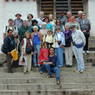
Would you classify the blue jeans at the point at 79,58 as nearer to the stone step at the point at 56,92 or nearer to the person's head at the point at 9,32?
the stone step at the point at 56,92

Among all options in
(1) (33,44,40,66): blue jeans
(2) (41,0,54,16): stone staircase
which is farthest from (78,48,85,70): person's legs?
(2) (41,0,54,16): stone staircase

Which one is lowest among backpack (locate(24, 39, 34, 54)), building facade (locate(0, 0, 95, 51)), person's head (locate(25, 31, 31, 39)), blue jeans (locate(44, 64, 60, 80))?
blue jeans (locate(44, 64, 60, 80))

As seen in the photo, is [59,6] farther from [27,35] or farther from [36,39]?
[27,35]

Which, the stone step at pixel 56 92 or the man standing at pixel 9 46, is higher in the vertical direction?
the man standing at pixel 9 46

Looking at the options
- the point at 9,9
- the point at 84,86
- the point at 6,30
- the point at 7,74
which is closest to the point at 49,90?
the point at 84,86

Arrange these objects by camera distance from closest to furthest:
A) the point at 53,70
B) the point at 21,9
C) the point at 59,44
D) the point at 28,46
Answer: the point at 53,70 < the point at 28,46 < the point at 59,44 < the point at 21,9

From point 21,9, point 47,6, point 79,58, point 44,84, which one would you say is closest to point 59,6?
point 47,6

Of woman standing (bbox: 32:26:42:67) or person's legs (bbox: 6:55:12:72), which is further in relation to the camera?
woman standing (bbox: 32:26:42:67)

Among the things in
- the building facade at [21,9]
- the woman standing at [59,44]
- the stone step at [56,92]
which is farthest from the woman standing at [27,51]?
the building facade at [21,9]

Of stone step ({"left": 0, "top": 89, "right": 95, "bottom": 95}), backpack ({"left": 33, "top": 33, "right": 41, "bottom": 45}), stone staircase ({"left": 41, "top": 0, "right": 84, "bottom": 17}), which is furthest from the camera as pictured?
stone staircase ({"left": 41, "top": 0, "right": 84, "bottom": 17})

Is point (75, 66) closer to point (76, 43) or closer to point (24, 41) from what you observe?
point (76, 43)

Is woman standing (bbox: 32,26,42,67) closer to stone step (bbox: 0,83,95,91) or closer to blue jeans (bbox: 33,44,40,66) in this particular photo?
blue jeans (bbox: 33,44,40,66)

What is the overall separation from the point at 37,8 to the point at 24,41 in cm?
421

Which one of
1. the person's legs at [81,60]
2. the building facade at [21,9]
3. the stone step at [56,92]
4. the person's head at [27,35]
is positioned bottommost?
the stone step at [56,92]
